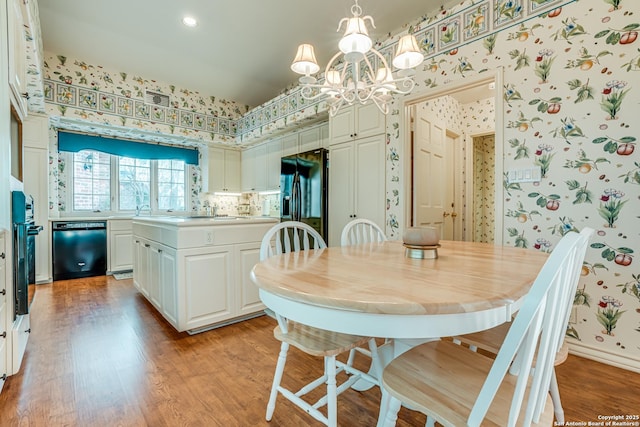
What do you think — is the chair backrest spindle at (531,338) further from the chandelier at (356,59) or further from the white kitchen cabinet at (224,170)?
the white kitchen cabinet at (224,170)

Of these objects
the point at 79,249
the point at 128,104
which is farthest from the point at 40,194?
the point at 128,104

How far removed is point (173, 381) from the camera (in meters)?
1.69

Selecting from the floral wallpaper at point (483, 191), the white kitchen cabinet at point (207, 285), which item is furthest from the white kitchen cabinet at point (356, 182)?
the floral wallpaper at point (483, 191)

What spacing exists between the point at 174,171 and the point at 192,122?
1055 mm

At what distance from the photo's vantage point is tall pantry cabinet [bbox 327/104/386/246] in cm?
297

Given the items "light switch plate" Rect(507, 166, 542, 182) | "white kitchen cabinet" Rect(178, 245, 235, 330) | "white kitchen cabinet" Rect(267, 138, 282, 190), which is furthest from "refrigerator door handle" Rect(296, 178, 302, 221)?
"light switch plate" Rect(507, 166, 542, 182)

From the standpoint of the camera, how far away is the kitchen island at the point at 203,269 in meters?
2.26

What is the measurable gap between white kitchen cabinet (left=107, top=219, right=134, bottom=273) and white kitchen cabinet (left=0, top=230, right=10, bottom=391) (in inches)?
119

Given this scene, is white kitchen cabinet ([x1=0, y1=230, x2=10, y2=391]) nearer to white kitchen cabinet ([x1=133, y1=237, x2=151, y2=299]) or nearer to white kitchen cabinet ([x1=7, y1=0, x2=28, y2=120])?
white kitchen cabinet ([x1=7, y1=0, x2=28, y2=120])

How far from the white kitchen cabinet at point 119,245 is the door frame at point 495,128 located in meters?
4.15

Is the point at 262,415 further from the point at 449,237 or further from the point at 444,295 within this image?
the point at 449,237

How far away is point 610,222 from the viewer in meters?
1.84

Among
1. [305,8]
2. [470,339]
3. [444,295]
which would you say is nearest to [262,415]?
[470,339]

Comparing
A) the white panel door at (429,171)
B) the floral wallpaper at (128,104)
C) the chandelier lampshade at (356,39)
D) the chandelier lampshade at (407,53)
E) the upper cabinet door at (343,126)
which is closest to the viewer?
the chandelier lampshade at (356,39)
